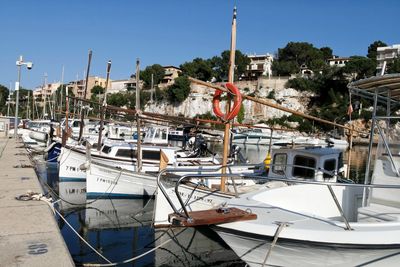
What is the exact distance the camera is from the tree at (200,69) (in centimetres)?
10300

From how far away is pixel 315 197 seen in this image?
7.32 m

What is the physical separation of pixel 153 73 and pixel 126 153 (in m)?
96.6

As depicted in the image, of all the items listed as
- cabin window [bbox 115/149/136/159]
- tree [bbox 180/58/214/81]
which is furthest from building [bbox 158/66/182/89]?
cabin window [bbox 115/149/136/159]

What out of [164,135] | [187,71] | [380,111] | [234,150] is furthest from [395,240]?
[187,71]

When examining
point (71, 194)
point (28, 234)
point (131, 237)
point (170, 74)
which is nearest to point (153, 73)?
point (170, 74)

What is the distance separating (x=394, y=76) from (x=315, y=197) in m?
2.62

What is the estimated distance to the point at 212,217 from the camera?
Result: 543 cm

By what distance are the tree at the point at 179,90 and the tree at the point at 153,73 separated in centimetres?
1580

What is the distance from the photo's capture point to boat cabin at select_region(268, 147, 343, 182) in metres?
11.1

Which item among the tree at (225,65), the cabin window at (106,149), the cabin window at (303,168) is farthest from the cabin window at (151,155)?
the tree at (225,65)

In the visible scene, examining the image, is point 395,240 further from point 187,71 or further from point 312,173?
point 187,71

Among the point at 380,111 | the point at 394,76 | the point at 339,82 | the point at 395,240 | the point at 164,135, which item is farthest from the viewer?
the point at 339,82

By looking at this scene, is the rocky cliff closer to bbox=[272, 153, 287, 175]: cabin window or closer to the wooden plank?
bbox=[272, 153, 287, 175]: cabin window

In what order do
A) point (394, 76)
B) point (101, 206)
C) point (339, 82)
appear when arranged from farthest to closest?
point (339, 82)
point (101, 206)
point (394, 76)
